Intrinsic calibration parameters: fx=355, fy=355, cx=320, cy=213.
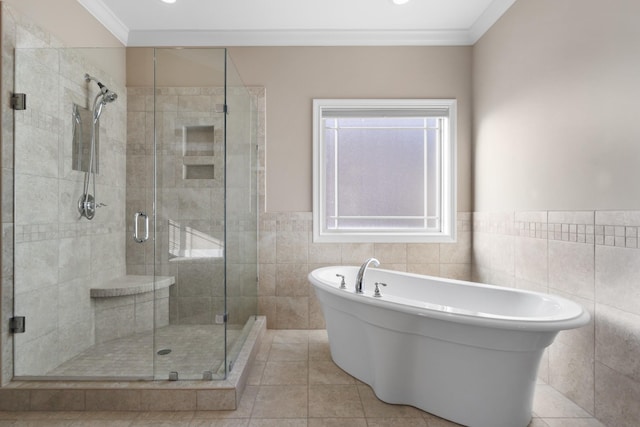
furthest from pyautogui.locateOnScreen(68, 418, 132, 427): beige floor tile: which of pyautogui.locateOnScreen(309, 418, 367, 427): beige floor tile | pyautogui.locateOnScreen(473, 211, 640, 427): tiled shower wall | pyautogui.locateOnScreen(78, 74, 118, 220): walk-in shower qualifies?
pyautogui.locateOnScreen(473, 211, 640, 427): tiled shower wall

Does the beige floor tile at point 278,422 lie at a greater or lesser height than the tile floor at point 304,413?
lesser

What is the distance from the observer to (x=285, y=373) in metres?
2.38

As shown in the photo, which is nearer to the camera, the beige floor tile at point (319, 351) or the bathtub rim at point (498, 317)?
the bathtub rim at point (498, 317)

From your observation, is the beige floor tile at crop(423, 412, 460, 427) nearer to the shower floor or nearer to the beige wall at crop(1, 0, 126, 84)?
the shower floor

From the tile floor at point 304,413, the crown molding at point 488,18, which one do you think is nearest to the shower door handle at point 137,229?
the tile floor at point 304,413

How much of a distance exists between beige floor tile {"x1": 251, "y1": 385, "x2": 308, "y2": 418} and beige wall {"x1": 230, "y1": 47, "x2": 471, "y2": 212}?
1537mm

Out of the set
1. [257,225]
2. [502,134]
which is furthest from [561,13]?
[257,225]

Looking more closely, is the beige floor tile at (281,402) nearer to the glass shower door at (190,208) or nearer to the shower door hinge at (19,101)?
the glass shower door at (190,208)

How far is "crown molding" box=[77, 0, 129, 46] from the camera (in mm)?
2717

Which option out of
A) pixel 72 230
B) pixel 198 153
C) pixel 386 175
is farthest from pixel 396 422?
pixel 72 230

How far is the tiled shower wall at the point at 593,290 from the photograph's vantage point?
5.41ft

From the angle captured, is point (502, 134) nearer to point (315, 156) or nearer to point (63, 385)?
point (315, 156)

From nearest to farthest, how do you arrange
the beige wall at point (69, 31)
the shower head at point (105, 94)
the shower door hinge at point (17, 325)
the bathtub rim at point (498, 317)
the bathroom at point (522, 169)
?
the bathtub rim at point (498, 317) < the bathroom at point (522, 169) < the shower door hinge at point (17, 325) < the beige wall at point (69, 31) < the shower head at point (105, 94)

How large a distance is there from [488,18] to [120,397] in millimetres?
3673
